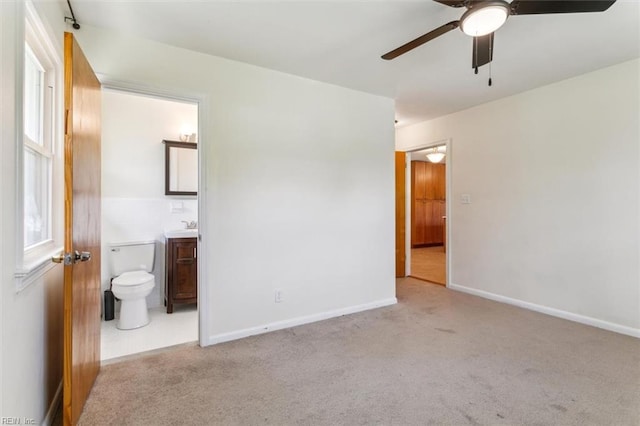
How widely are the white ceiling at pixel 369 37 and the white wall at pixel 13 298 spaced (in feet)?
3.14

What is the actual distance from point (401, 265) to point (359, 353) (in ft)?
9.01

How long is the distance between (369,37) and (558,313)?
10.6 feet

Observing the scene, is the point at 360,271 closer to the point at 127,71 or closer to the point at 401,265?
the point at 401,265

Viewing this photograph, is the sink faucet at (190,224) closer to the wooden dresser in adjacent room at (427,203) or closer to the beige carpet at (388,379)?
the beige carpet at (388,379)

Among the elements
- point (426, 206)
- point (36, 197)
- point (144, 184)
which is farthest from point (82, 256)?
point (426, 206)

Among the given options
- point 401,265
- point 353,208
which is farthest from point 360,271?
point 401,265

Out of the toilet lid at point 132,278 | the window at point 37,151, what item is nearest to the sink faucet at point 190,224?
the toilet lid at point 132,278

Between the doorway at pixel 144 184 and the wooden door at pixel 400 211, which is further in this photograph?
the wooden door at pixel 400 211

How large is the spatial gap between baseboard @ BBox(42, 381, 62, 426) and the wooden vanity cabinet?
147cm

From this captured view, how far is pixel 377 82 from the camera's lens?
124 inches

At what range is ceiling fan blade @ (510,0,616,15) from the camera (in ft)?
5.01

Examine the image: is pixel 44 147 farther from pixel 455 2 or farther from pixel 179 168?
pixel 455 2

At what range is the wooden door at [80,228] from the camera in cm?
154

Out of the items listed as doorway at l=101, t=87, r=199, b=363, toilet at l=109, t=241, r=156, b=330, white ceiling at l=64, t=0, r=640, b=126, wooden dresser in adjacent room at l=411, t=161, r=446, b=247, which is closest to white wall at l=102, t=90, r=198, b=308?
doorway at l=101, t=87, r=199, b=363
